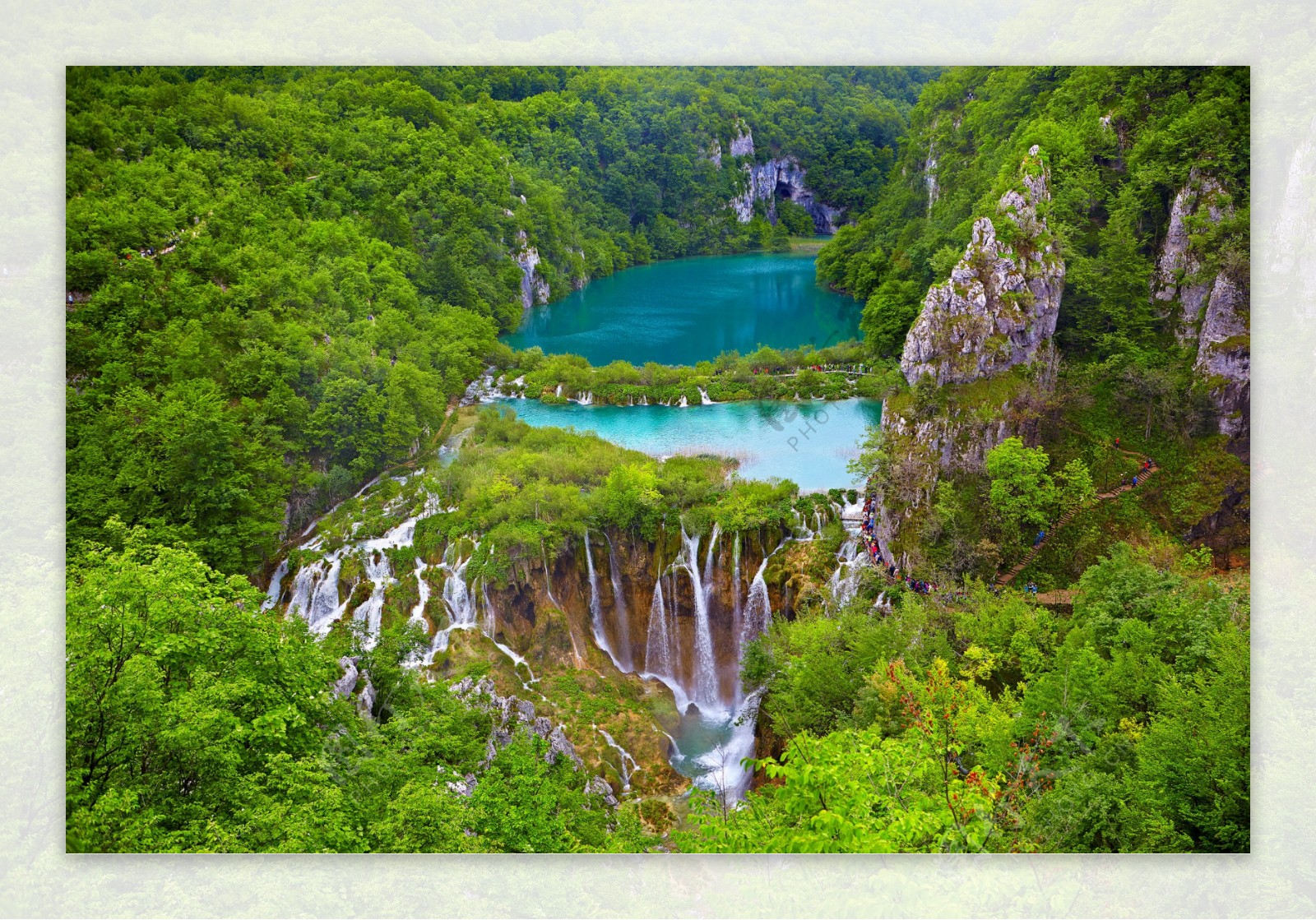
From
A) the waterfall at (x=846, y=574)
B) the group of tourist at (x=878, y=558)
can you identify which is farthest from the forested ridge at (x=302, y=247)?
the waterfall at (x=846, y=574)

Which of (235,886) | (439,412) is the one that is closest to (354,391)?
(439,412)

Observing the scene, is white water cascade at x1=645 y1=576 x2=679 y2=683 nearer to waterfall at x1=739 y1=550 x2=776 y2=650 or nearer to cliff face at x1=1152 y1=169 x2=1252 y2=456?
waterfall at x1=739 y1=550 x2=776 y2=650

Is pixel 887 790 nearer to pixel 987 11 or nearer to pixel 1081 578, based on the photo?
pixel 1081 578

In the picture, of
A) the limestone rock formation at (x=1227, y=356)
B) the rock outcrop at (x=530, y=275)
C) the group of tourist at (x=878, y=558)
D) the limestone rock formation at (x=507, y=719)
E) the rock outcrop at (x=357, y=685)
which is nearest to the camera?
the rock outcrop at (x=357, y=685)

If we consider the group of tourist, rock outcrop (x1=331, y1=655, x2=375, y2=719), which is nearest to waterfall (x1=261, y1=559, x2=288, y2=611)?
rock outcrop (x1=331, y1=655, x2=375, y2=719)

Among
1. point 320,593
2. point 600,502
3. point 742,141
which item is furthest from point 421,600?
point 742,141

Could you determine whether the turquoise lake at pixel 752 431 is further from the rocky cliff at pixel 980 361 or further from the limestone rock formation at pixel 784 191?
the limestone rock formation at pixel 784 191

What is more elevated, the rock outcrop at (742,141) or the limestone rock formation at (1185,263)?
the rock outcrop at (742,141)
